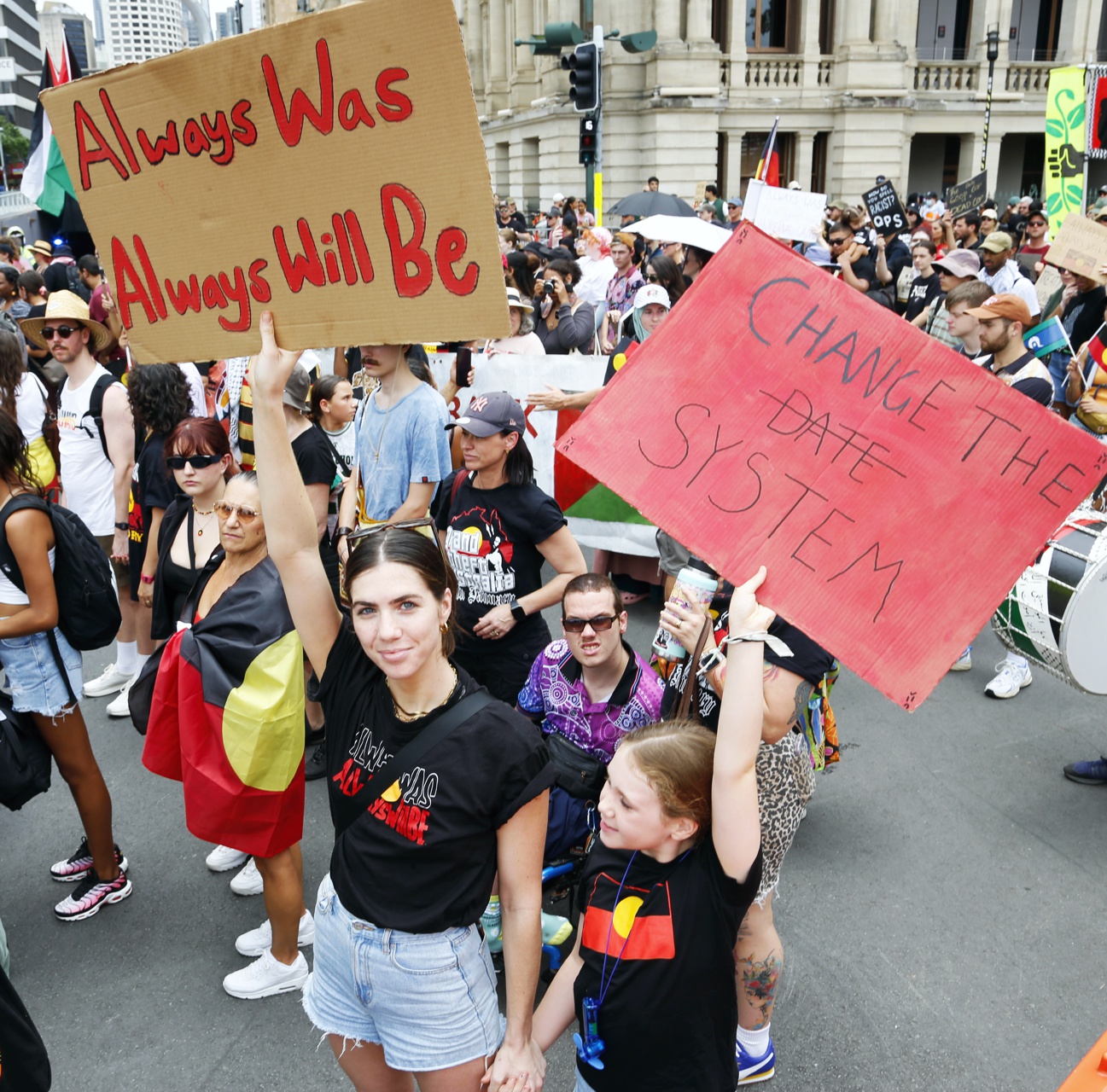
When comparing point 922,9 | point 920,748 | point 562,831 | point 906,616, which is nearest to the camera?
point 906,616

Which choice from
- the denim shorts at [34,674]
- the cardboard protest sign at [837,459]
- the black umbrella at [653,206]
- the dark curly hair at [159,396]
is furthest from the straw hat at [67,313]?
the black umbrella at [653,206]

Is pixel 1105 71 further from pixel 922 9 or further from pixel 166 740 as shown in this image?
pixel 922 9

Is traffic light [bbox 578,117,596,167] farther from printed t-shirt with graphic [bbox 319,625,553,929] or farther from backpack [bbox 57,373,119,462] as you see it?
printed t-shirt with graphic [bbox 319,625,553,929]

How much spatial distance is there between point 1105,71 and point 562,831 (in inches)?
378

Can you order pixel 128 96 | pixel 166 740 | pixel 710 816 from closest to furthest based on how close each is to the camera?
pixel 710 816 → pixel 128 96 → pixel 166 740

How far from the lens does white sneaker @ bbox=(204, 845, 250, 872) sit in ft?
13.3

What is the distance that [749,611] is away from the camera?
6.60 ft

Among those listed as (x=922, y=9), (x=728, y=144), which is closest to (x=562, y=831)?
(x=728, y=144)

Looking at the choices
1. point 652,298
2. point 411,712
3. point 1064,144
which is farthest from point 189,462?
point 1064,144

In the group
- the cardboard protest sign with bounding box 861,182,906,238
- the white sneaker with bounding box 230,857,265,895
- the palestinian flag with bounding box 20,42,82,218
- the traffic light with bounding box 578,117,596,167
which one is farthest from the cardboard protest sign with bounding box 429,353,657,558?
the traffic light with bounding box 578,117,596,167

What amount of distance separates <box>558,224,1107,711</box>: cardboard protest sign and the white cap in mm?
4274

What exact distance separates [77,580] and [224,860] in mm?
1291

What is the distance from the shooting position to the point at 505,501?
3.91m

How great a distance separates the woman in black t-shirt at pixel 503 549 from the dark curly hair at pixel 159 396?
1.88 metres
